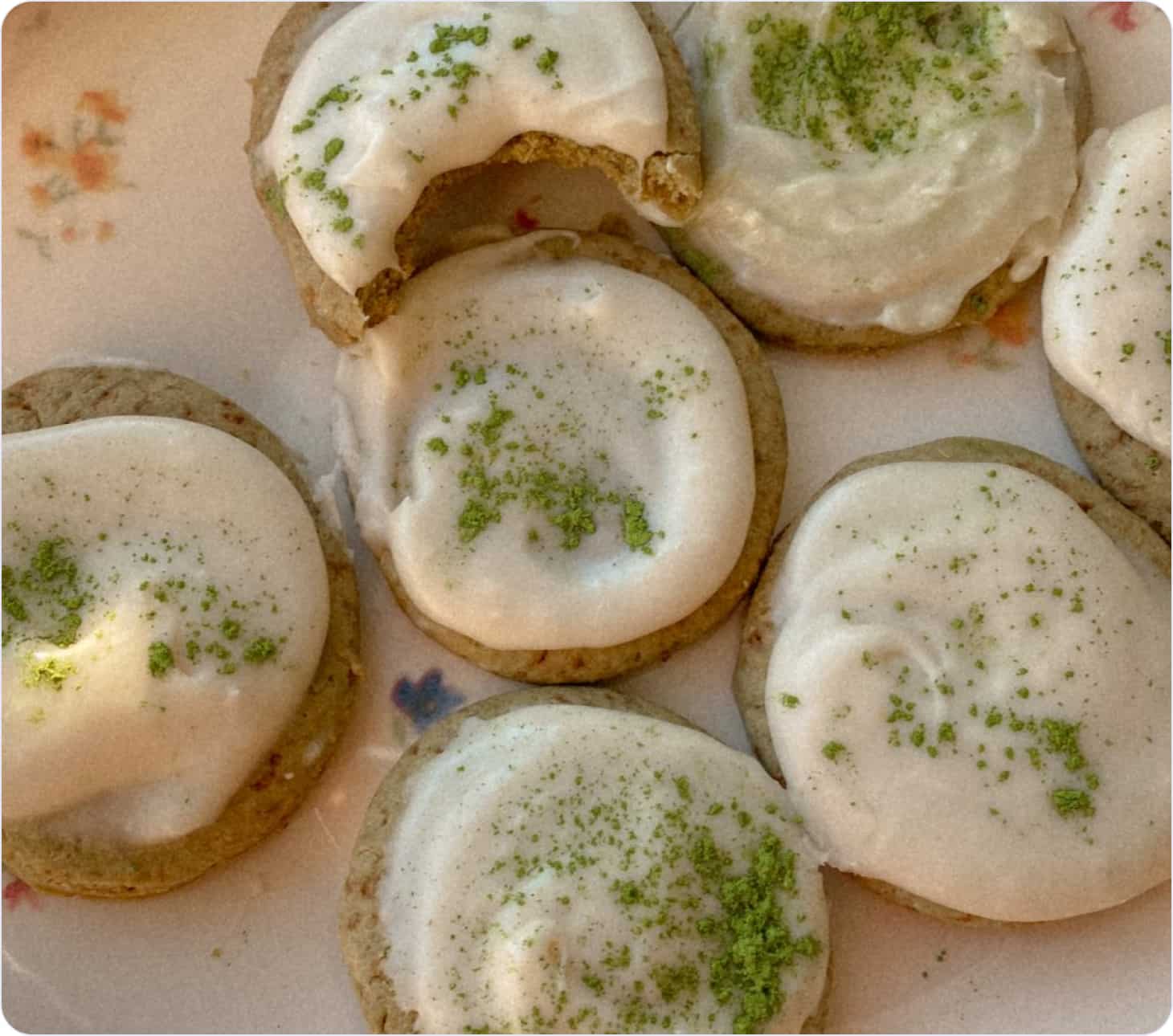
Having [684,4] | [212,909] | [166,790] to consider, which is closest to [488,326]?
[684,4]

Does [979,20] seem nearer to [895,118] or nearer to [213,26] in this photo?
[895,118]

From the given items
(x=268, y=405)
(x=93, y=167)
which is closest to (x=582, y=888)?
(x=268, y=405)

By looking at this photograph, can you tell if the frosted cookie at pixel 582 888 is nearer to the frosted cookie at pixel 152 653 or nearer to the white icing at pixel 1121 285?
the frosted cookie at pixel 152 653

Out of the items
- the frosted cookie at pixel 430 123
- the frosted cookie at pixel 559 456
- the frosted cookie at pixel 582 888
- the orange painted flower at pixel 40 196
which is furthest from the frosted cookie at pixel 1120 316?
the orange painted flower at pixel 40 196

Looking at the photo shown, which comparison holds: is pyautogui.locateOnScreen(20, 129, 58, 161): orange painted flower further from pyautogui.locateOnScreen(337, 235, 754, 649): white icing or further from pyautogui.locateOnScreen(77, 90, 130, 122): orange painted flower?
pyautogui.locateOnScreen(337, 235, 754, 649): white icing

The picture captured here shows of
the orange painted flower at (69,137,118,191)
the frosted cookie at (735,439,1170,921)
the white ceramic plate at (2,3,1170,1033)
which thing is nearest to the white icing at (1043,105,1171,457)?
the white ceramic plate at (2,3,1170,1033)

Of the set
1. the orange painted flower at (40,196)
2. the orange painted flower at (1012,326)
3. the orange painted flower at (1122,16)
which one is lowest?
the orange painted flower at (1012,326)
